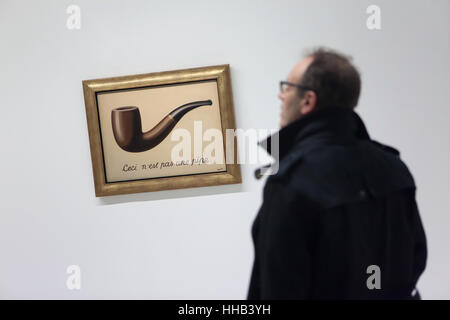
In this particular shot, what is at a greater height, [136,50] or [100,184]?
[136,50]

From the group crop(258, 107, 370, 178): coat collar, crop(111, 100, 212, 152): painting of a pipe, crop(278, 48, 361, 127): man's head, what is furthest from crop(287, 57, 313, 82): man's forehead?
crop(111, 100, 212, 152): painting of a pipe

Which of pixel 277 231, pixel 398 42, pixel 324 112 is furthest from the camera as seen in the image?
pixel 398 42

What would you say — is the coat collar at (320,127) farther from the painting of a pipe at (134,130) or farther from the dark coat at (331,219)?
the painting of a pipe at (134,130)

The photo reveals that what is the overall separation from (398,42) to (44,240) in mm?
2248

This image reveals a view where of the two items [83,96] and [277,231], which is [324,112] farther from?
[83,96]

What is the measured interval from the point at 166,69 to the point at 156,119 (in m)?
0.28

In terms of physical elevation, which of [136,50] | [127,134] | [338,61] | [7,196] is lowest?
[7,196]

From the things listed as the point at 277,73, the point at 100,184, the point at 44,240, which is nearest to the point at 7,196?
the point at 44,240

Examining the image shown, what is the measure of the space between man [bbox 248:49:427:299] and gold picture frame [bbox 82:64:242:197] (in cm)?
135

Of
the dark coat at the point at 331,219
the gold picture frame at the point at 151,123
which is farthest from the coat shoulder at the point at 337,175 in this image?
the gold picture frame at the point at 151,123

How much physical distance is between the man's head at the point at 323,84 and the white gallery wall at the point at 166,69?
4.69ft

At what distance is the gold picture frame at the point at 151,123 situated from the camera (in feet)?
8.96

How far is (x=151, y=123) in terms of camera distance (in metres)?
2.78

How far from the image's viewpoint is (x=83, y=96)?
2824mm
